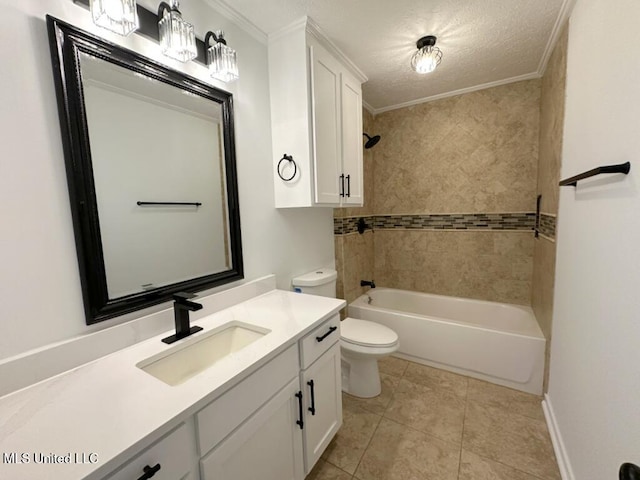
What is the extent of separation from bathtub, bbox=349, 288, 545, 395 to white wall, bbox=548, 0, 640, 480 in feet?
1.43

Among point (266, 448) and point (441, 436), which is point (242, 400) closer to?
point (266, 448)

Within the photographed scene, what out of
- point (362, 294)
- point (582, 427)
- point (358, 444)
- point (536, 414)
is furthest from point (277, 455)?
point (362, 294)

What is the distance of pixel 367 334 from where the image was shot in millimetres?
1855

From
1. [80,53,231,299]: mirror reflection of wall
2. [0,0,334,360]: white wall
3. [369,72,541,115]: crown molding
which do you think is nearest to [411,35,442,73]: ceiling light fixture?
[369,72,541,115]: crown molding

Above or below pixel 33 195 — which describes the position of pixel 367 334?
below

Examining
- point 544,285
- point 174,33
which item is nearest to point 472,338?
point 544,285

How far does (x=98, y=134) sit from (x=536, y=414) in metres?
2.71

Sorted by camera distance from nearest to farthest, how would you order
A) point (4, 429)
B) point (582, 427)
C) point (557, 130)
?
point (4, 429), point (582, 427), point (557, 130)

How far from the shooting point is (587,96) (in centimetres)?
116

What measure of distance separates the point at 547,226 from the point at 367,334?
1.47 metres

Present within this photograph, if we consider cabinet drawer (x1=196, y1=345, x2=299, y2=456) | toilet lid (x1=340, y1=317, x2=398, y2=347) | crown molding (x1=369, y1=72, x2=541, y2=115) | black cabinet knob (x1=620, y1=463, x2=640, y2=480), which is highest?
crown molding (x1=369, y1=72, x2=541, y2=115)

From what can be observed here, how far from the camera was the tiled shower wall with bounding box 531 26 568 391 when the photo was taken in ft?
5.31

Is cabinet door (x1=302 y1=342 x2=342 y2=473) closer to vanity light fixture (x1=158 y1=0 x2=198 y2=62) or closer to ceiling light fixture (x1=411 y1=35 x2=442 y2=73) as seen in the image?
vanity light fixture (x1=158 y1=0 x2=198 y2=62)

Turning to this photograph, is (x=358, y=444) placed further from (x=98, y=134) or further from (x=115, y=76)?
(x=115, y=76)
